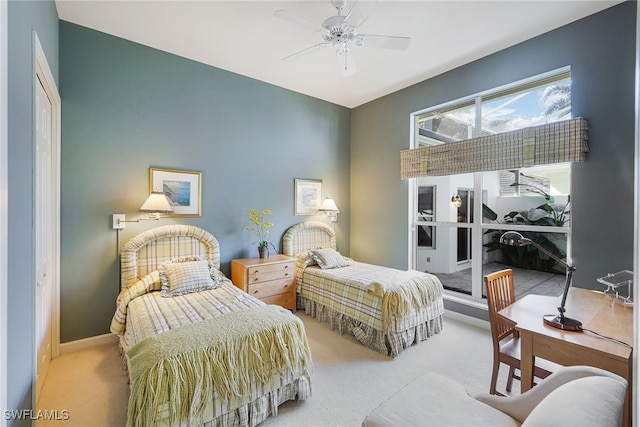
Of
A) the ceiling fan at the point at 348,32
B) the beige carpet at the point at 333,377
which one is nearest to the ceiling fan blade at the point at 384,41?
the ceiling fan at the point at 348,32

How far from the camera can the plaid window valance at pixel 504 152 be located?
2500 millimetres

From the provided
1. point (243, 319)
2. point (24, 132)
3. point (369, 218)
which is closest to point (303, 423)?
point (243, 319)

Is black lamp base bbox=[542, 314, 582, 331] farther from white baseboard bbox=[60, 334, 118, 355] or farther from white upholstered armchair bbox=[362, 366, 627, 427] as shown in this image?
white baseboard bbox=[60, 334, 118, 355]

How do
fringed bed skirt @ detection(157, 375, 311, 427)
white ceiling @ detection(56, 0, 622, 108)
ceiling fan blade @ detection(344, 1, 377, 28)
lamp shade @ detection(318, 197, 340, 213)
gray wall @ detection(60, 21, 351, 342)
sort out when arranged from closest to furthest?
fringed bed skirt @ detection(157, 375, 311, 427), ceiling fan blade @ detection(344, 1, 377, 28), white ceiling @ detection(56, 0, 622, 108), gray wall @ detection(60, 21, 351, 342), lamp shade @ detection(318, 197, 340, 213)

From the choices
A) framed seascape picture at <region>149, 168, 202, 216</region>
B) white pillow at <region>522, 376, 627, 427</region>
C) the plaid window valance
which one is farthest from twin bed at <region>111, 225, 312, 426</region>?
the plaid window valance

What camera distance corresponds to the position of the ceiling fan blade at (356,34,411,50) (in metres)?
2.25

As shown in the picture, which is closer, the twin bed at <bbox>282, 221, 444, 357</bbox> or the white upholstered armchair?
the white upholstered armchair

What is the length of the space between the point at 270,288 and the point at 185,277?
1.04m

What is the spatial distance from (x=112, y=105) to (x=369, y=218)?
Answer: 11.8 feet

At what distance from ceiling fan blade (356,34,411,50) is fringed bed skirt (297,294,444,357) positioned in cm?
251

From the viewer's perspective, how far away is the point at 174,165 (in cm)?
313

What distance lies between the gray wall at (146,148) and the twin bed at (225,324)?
1.08ft

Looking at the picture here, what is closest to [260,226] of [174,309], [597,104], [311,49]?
[174,309]

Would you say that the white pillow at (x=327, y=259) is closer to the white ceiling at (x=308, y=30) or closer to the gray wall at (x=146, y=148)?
the gray wall at (x=146, y=148)
